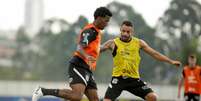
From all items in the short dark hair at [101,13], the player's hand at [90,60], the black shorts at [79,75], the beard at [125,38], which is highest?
the short dark hair at [101,13]

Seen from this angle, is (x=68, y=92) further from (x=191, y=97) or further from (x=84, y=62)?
(x=191, y=97)

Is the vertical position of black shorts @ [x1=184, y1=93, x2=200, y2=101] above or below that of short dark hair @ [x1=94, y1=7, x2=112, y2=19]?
below

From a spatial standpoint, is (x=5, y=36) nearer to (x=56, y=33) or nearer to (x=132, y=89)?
(x=56, y=33)

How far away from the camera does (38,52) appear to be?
97.4 metres

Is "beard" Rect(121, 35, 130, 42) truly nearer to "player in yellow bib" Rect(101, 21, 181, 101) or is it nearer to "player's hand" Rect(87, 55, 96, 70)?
"player in yellow bib" Rect(101, 21, 181, 101)

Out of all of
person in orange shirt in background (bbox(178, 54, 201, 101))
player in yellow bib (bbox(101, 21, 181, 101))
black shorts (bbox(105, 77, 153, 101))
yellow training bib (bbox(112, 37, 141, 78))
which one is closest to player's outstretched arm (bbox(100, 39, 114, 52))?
player in yellow bib (bbox(101, 21, 181, 101))

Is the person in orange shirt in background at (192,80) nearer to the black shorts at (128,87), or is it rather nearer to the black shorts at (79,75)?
the black shorts at (128,87)

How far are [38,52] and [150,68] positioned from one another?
29.0m

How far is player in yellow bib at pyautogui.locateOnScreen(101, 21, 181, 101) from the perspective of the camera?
13.5m

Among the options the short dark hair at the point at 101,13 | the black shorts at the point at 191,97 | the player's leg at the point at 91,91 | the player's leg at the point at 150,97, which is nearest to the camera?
the short dark hair at the point at 101,13

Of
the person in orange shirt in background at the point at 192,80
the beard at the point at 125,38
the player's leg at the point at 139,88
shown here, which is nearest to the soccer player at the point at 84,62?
the beard at the point at 125,38

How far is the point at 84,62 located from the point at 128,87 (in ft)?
4.23

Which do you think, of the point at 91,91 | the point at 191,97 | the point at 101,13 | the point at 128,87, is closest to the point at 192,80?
the point at 191,97

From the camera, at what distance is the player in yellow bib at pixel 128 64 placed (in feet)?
44.3
